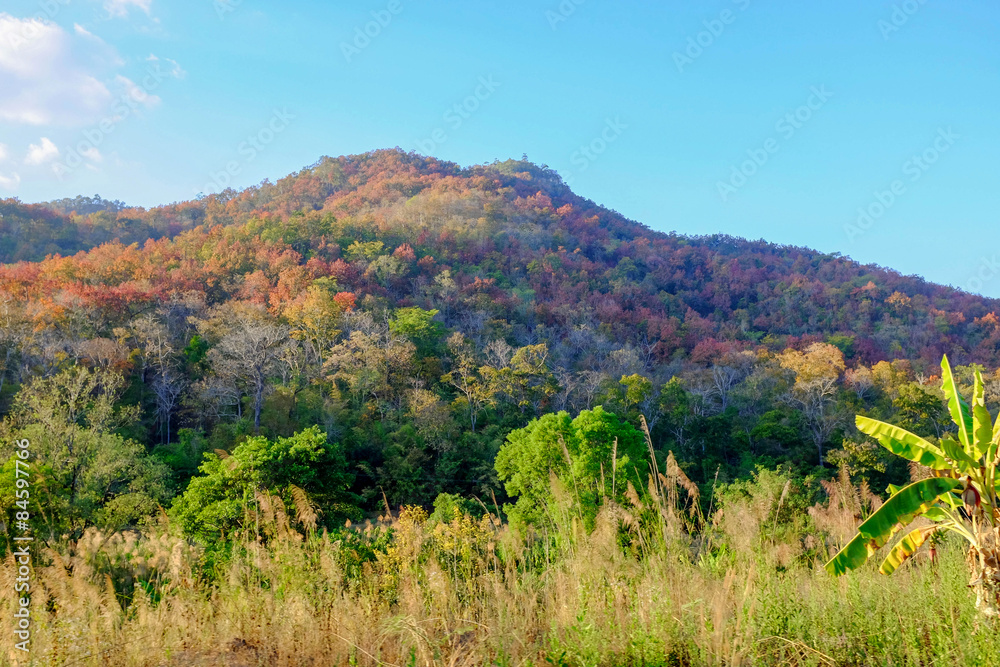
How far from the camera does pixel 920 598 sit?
113 inches

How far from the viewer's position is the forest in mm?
2869

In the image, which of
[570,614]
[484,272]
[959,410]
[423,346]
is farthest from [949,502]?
[484,272]

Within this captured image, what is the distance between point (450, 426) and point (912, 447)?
25.4 metres

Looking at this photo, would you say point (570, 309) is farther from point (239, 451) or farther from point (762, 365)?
point (239, 451)

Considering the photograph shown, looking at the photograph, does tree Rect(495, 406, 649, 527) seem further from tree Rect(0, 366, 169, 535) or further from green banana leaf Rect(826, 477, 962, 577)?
green banana leaf Rect(826, 477, 962, 577)

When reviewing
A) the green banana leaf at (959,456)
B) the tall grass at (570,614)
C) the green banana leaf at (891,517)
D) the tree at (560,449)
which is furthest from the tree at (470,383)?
the green banana leaf at (959,456)

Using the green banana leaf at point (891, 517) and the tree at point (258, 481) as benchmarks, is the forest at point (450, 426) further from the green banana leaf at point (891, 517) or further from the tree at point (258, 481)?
the green banana leaf at point (891, 517)

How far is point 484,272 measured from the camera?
56.2 meters

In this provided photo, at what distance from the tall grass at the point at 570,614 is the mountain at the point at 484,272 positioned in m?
33.8

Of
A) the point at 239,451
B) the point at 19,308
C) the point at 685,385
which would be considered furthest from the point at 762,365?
the point at 19,308

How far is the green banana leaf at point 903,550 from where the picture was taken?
3.77 m

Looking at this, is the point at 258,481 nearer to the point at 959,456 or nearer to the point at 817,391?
the point at 959,456

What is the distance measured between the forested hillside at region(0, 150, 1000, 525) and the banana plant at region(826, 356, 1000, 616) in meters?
15.4

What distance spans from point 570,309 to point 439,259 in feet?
51.4
